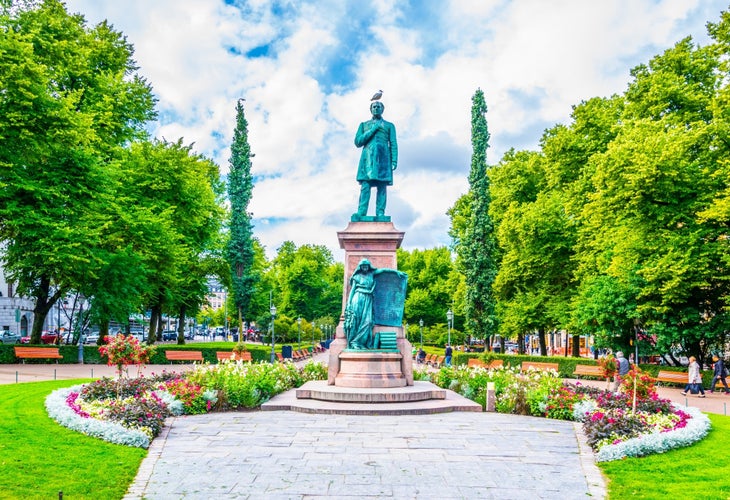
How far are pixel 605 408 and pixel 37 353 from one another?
27.0 metres

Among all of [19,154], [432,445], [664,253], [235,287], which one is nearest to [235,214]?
[235,287]

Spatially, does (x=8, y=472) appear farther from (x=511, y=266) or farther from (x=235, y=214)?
(x=235, y=214)

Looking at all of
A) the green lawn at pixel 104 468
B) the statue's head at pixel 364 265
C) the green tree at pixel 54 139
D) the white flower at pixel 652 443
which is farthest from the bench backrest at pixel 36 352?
the white flower at pixel 652 443

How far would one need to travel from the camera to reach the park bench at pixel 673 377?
24531mm

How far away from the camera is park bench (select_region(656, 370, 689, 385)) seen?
966 inches

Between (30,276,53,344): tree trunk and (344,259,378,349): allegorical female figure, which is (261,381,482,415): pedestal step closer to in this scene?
(344,259,378,349): allegorical female figure

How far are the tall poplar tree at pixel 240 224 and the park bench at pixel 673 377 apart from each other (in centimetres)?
3356

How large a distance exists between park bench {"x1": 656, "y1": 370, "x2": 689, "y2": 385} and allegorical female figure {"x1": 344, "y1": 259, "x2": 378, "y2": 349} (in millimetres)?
15687

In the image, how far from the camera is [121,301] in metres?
30.6

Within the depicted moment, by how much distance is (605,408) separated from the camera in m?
12.8

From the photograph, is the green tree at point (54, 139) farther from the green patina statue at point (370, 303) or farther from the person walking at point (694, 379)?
the person walking at point (694, 379)

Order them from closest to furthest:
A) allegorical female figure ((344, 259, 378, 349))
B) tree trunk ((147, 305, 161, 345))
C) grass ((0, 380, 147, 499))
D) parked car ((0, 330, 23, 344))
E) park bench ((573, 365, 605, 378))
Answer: grass ((0, 380, 147, 499))
allegorical female figure ((344, 259, 378, 349))
park bench ((573, 365, 605, 378))
tree trunk ((147, 305, 161, 345))
parked car ((0, 330, 23, 344))

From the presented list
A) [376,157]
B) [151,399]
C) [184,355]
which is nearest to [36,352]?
[184,355]

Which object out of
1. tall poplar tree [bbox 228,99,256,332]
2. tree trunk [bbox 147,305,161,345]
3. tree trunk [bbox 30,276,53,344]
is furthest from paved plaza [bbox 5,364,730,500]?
tall poplar tree [bbox 228,99,256,332]
